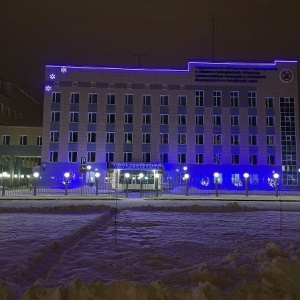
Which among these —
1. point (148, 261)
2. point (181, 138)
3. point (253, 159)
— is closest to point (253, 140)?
point (253, 159)

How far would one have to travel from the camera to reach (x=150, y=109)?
52.2 metres

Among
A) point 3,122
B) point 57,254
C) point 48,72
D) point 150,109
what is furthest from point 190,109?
point 57,254

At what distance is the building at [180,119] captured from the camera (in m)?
50.5

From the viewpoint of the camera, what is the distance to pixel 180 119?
52.4m

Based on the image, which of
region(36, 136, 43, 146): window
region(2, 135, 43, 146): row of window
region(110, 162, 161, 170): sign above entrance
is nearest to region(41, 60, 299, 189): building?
region(110, 162, 161, 170): sign above entrance

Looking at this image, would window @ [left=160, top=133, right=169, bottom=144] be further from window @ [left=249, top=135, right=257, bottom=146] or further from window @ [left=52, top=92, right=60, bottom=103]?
window @ [left=52, top=92, right=60, bottom=103]

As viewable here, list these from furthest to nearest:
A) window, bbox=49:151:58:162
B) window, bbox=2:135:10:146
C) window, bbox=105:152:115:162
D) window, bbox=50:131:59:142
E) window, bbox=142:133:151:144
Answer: window, bbox=2:135:10:146 → window, bbox=142:133:151:144 → window, bbox=50:131:59:142 → window, bbox=105:152:115:162 → window, bbox=49:151:58:162

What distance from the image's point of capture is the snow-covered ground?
5074 millimetres

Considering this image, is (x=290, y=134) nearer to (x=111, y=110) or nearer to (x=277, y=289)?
(x=111, y=110)

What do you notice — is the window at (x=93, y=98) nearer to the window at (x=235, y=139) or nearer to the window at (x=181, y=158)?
the window at (x=181, y=158)

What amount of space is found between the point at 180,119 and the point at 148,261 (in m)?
45.9

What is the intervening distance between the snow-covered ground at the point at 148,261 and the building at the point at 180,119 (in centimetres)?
3825

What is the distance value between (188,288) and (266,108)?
50.5 meters

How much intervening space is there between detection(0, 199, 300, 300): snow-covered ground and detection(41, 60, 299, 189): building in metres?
38.3
